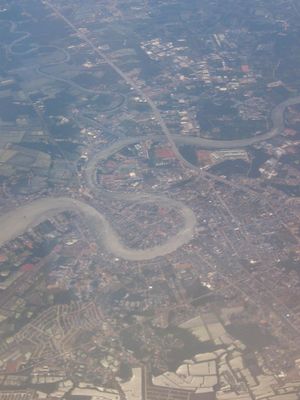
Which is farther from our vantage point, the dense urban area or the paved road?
the paved road

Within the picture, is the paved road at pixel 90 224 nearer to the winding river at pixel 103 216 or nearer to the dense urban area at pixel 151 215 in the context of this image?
the winding river at pixel 103 216

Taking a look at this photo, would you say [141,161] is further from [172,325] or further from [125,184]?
[172,325]

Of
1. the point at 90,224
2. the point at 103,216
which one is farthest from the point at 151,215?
the point at 90,224

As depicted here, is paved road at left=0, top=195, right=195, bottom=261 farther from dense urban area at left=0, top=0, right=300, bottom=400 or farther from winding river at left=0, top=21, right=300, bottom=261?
dense urban area at left=0, top=0, right=300, bottom=400

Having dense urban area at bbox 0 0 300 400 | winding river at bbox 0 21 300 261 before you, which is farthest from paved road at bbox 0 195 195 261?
dense urban area at bbox 0 0 300 400

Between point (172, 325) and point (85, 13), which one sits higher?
point (85, 13)

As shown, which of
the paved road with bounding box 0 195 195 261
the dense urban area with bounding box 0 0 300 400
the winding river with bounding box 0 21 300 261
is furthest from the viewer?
the winding river with bounding box 0 21 300 261

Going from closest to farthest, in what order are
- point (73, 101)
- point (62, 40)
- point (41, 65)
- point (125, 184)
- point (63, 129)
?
point (125, 184), point (63, 129), point (73, 101), point (41, 65), point (62, 40)

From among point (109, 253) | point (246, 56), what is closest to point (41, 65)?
point (246, 56)
